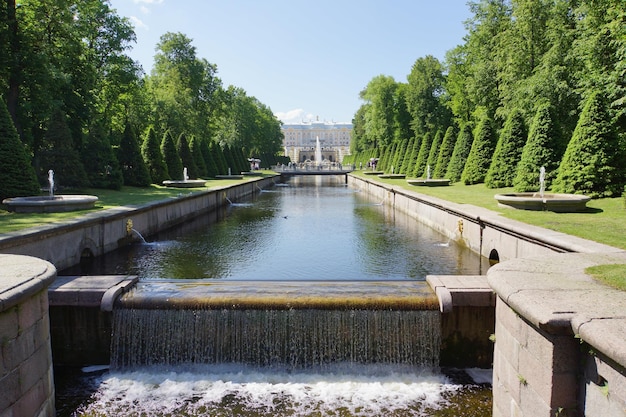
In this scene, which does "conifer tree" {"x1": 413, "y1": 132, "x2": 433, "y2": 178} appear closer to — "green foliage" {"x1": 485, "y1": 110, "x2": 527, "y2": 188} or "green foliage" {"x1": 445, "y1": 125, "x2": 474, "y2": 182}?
"green foliage" {"x1": 445, "y1": 125, "x2": 474, "y2": 182}

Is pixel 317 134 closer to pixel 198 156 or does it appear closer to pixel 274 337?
pixel 198 156

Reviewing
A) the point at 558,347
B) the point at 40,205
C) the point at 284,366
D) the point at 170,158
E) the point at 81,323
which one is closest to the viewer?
the point at 558,347

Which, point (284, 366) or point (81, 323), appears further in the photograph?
point (81, 323)

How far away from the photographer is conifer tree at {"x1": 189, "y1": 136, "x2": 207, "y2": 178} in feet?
132

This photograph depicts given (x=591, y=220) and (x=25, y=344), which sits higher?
(x=591, y=220)

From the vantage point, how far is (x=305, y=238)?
16391 mm

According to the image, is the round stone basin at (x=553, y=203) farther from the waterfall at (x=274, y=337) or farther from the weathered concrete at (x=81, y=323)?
→ the weathered concrete at (x=81, y=323)

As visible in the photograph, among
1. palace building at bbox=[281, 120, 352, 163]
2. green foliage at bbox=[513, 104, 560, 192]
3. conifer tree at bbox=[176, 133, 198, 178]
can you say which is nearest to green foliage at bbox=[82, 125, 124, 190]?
conifer tree at bbox=[176, 133, 198, 178]

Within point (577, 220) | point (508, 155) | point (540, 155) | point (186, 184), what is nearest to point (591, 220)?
point (577, 220)

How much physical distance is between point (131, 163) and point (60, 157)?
6.25 meters

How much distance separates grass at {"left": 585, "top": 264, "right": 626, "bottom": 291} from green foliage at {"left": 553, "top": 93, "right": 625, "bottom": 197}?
11230 mm

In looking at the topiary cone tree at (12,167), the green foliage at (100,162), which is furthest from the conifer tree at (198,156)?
the topiary cone tree at (12,167)

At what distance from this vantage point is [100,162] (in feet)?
79.6

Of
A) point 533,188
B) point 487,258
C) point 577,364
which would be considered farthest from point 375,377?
point 533,188
